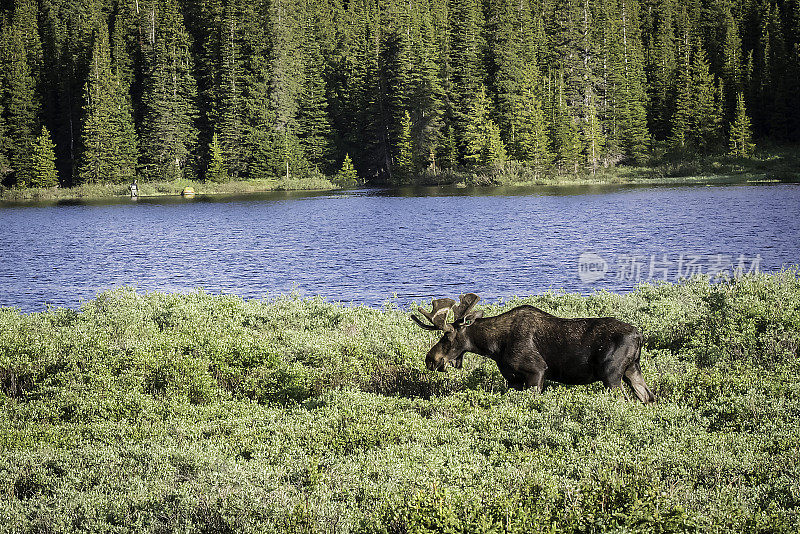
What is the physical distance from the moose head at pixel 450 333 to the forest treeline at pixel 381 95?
238 feet

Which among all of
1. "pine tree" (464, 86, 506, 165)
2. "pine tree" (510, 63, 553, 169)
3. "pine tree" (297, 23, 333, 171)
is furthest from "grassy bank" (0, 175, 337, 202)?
"pine tree" (510, 63, 553, 169)

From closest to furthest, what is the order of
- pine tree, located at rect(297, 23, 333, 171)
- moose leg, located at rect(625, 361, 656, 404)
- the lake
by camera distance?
moose leg, located at rect(625, 361, 656, 404), the lake, pine tree, located at rect(297, 23, 333, 171)

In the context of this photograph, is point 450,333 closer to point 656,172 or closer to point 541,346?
point 541,346

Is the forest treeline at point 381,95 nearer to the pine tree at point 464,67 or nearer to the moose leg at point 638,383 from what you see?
the pine tree at point 464,67

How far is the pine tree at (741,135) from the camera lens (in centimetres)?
7900

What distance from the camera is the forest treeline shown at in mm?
84000

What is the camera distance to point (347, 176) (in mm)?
89750

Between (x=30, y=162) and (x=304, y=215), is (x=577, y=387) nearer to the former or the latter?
(x=304, y=215)

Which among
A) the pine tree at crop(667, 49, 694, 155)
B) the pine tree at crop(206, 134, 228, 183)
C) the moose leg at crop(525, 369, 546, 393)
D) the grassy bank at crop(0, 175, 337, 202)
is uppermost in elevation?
the pine tree at crop(667, 49, 694, 155)

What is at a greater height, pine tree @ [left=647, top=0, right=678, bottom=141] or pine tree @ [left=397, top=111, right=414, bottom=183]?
pine tree @ [left=647, top=0, right=678, bottom=141]

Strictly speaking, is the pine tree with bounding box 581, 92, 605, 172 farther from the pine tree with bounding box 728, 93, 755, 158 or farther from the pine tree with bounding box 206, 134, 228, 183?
the pine tree with bounding box 206, 134, 228, 183

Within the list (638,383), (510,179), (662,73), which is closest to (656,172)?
(510,179)

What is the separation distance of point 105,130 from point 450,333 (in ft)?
268

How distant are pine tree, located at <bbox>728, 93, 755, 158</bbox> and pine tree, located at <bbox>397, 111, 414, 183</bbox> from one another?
33.1 metres
